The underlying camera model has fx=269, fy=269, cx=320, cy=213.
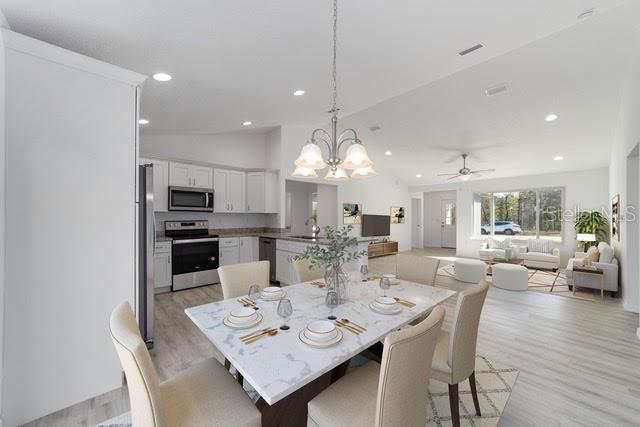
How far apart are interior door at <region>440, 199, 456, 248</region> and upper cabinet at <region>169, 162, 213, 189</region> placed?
909cm

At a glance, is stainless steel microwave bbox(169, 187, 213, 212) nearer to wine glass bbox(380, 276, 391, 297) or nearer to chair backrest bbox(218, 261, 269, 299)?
chair backrest bbox(218, 261, 269, 299)

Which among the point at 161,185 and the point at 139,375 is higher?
the point at 161,185

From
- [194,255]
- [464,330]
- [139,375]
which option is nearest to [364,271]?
[464,330]

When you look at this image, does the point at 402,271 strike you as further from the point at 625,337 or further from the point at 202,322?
the point at 625,337

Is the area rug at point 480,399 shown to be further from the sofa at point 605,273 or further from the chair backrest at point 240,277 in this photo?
the sofa at point 605,273

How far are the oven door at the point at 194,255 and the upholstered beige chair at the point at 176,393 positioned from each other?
3.41m

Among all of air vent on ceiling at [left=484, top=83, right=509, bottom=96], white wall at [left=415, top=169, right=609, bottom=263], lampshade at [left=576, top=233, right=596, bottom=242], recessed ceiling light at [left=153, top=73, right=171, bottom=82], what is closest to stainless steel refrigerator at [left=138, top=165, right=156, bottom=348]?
recessed ceiling light at [left=153, top=73, right=171, bottom=82]

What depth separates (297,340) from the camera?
4.33 ft

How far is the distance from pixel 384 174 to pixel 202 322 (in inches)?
334

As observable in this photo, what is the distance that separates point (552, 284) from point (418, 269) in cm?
445

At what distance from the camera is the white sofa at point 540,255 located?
657cm

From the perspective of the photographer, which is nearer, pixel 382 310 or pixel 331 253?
pixel 382 310

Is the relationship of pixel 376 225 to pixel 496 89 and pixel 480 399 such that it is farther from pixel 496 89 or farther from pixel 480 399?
pixel 480 399

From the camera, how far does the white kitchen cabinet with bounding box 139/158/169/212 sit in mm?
4527
